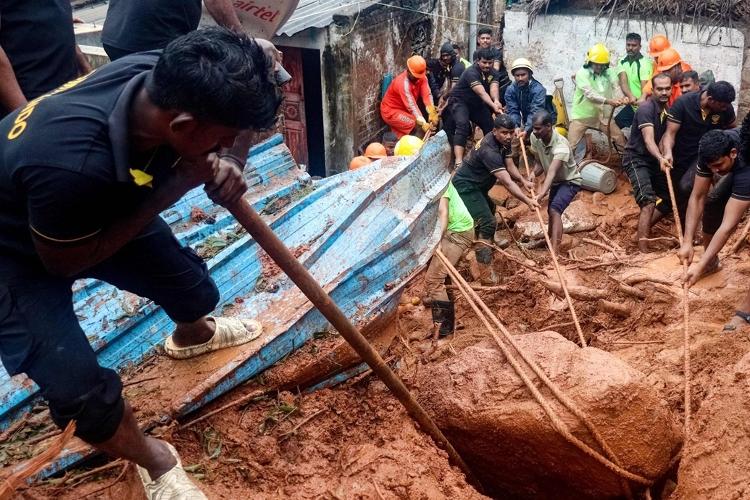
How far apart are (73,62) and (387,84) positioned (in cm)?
798

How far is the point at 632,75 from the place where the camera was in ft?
32.1

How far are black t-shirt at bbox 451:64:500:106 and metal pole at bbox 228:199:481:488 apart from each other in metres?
7.27

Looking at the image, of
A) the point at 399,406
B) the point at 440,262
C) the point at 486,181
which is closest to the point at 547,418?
the point at 399,406

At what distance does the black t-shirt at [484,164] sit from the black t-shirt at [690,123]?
1.75 meters

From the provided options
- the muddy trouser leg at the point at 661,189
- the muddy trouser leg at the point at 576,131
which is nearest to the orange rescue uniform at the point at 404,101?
the muddy trouser leg at the point at 576,131

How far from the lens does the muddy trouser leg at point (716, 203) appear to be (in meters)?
5.76

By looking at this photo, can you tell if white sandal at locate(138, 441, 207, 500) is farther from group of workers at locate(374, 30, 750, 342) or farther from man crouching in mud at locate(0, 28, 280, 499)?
group of workers at locate(374, 30, 750, 342)

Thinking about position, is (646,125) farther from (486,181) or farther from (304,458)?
(304,458)

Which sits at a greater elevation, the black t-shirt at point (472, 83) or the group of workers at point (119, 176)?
the group of workers at point (119, 176)

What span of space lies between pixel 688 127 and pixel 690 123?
5 cm

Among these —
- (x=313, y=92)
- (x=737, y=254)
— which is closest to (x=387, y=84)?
(x=313, y=92)

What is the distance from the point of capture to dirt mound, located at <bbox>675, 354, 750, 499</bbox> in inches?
123

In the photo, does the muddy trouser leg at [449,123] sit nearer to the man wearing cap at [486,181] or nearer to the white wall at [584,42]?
the white wall at [584,42]

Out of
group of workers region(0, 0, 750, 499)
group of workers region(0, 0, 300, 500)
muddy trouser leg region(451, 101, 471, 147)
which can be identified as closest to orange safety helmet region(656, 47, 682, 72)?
muddy trouser leg region(451, 101, 471, 147)
